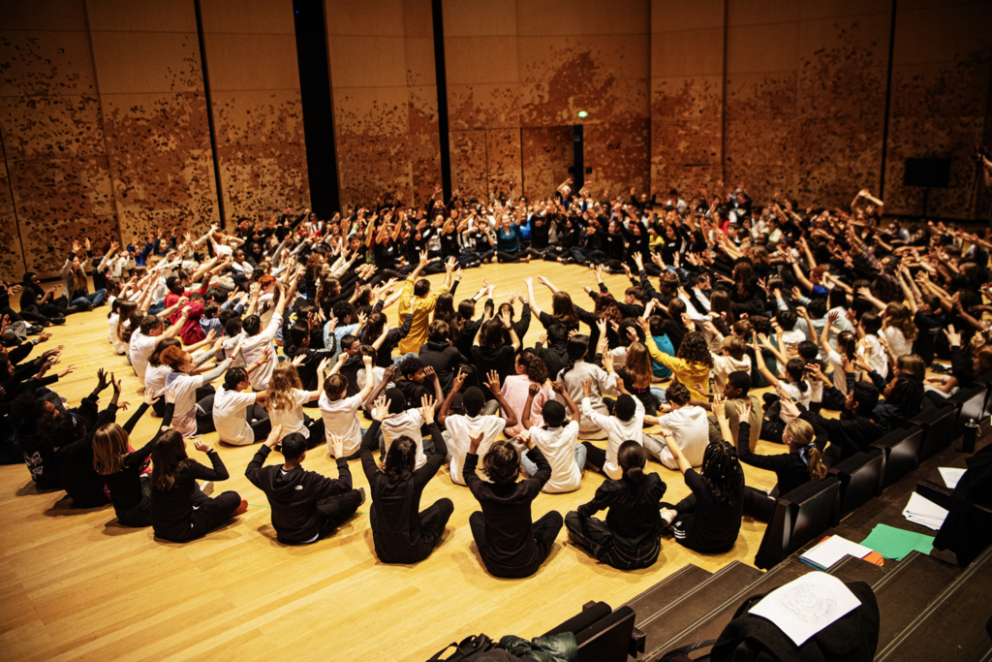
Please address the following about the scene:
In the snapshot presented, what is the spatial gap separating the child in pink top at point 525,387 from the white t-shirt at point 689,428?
3.67 ft

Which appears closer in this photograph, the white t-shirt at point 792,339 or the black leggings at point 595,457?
the black leggings at point 595,457

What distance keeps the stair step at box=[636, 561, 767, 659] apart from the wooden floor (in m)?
0.46

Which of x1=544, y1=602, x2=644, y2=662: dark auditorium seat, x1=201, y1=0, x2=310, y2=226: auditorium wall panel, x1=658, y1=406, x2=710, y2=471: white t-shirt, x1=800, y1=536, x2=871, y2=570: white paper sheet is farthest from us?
x1=201, y1=0, x2=310, y2=226: auditorium wall panel

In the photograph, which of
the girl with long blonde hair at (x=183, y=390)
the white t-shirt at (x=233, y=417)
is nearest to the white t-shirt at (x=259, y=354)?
the girl with long blonde hair at (x=183, y=390)

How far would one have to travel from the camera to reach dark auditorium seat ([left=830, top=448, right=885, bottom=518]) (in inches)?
204

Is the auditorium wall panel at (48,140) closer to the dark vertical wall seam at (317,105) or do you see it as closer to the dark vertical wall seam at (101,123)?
the dark vertical wall seam at (101,123)

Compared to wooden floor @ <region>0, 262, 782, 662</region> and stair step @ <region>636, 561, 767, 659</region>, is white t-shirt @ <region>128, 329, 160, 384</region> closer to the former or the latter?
wooden floor @ <region>0, 262, 782, 662</region>

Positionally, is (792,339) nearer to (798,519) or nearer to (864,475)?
(864,475)

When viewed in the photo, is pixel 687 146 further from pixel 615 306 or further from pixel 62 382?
pixel 62 382

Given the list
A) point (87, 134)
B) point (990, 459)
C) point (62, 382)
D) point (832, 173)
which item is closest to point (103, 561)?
point (62, 382)

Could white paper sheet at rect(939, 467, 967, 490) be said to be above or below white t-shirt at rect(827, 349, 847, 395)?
below

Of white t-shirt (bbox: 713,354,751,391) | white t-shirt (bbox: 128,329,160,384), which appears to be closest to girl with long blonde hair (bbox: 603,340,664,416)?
white t-shirt (bbox: 713,354,751,391)

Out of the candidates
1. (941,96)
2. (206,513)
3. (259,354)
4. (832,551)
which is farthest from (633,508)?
(941,96)

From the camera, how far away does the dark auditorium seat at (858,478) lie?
17.0 ft
